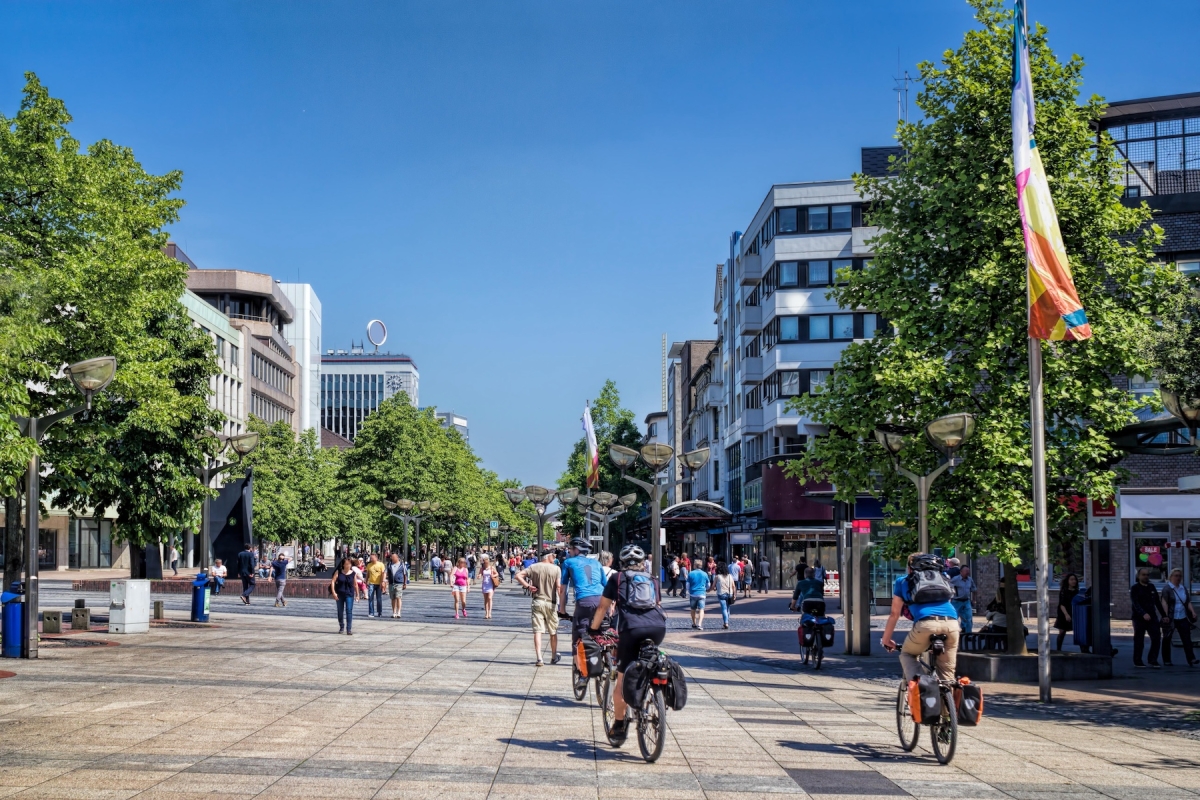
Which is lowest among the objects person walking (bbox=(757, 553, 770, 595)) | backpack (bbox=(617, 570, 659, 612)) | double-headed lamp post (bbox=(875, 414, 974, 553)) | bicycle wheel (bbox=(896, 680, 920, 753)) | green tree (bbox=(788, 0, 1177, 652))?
person walking (bbox=(757, 553, 770, 595))

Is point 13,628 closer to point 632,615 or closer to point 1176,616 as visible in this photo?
point 632,615

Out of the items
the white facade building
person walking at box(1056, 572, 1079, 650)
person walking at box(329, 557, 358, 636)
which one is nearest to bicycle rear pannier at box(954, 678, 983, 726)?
A: person walking at box(1056, 572, 1079, 650)

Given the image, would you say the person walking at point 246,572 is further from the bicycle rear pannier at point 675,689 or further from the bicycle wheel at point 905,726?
the bicycle rear pannier at point 675,689

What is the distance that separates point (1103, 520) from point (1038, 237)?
5.07 meters

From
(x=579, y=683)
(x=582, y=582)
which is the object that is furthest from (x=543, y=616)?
(x=579, y=683)

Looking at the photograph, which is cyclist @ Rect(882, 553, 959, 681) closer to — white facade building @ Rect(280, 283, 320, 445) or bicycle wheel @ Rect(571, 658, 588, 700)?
bicycle wheel @ Rect(571, 658, 588, 700)

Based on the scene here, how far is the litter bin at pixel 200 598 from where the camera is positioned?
28016 millimetres

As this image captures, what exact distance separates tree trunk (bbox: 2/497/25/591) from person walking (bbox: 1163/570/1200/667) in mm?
18966

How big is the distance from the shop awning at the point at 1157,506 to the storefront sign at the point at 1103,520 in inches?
588

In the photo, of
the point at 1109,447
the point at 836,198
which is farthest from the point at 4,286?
the point at 836,198

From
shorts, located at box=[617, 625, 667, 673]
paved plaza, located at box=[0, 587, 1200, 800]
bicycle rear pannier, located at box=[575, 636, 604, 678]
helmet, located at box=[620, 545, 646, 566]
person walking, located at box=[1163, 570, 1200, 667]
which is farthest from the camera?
person walking, located at box=[1163, 570, 1200, 667]

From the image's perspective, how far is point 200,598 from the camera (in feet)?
92.3

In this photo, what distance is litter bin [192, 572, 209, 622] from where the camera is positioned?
28.0m

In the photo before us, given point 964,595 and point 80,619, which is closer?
point 964,595
